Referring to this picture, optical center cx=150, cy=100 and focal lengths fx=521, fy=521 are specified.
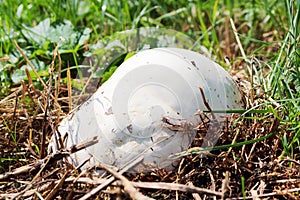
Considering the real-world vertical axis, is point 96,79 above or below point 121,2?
below

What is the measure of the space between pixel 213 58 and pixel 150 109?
100cm

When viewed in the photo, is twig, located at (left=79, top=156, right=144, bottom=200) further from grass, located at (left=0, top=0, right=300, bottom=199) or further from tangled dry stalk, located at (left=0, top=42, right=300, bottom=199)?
grass, located at (left=0, top=0, right=300, bottom=199)

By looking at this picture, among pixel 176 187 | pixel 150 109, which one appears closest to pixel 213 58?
pixel 150 109

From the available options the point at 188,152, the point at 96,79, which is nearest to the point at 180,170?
the point at 188,152

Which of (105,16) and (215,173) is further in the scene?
(105,16)

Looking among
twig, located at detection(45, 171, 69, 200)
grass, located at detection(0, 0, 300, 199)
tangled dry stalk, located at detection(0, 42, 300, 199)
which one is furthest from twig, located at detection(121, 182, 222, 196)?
twig, located at detection(45, 171, 69, 200)

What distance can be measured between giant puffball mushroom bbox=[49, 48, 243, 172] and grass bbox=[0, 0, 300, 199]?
0.26 feet

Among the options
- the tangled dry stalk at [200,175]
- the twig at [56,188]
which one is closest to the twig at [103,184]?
the tangled dry stalk at [200,175]

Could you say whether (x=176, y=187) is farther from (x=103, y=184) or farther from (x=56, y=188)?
(x=56, y=188)

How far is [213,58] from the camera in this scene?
2555 mm

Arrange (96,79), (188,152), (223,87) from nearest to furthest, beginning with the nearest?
1. (188,152)
2. (223,87)
3. (96,79)

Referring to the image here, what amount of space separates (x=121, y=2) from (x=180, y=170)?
145 centimetres

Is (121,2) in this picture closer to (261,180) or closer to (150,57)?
(150,57)

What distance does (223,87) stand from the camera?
1.71m
